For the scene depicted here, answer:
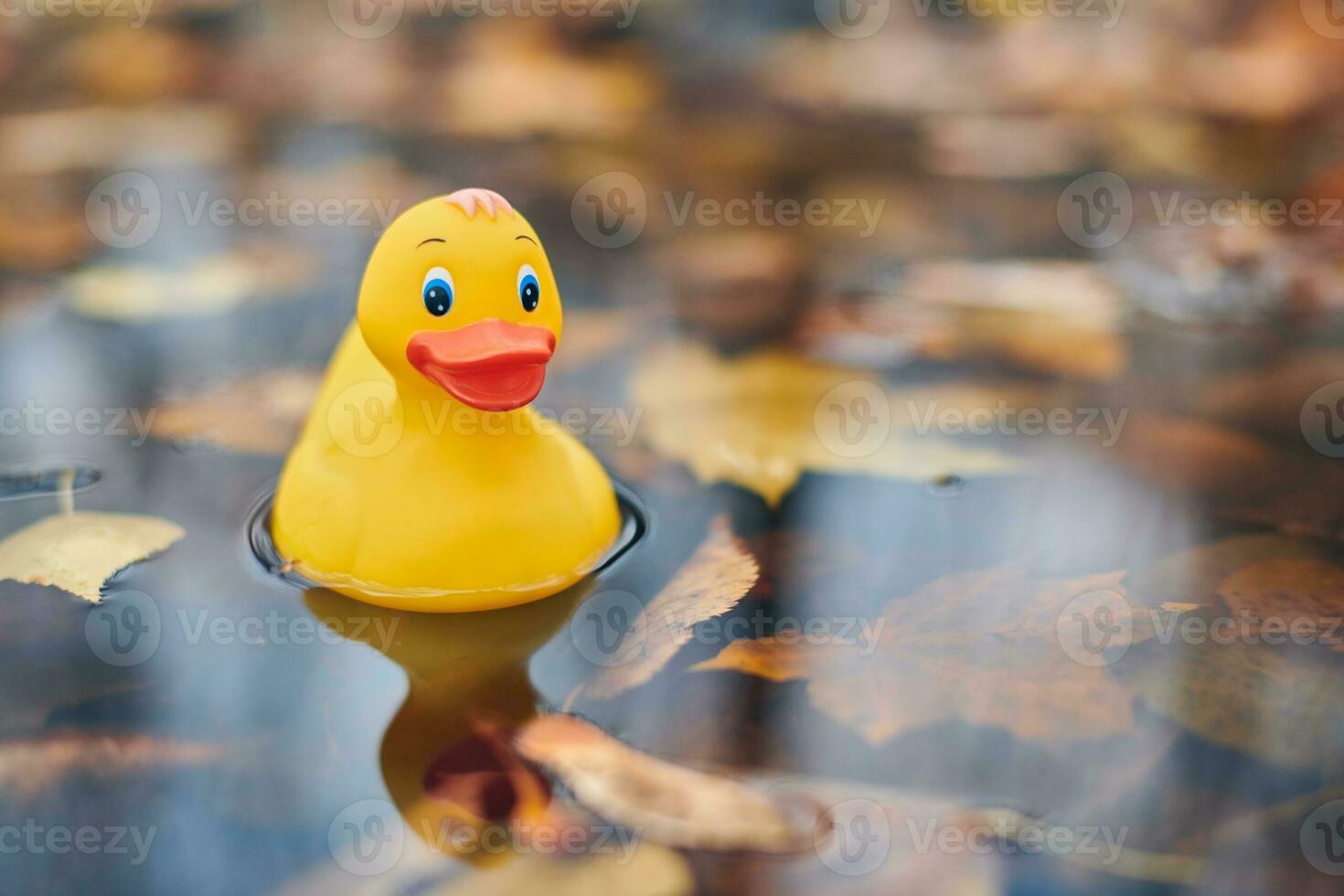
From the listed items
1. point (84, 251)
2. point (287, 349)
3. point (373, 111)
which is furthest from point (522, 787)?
point (373, 111)

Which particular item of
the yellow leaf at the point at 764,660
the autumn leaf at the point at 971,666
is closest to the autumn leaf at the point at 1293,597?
the autumn leaf at the point at 971,666

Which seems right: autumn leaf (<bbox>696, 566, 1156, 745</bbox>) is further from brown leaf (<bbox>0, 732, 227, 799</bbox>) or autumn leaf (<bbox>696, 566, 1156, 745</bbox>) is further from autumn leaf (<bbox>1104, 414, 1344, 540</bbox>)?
brown leaf (<bbox>0, 732, 227, 799</bbox>)

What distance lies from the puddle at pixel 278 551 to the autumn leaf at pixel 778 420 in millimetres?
123

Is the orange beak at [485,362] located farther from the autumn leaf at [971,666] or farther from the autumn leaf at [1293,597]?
the autumn leaf at [1293,597]

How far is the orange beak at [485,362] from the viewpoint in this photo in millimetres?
1470

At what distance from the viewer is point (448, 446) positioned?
158 cm

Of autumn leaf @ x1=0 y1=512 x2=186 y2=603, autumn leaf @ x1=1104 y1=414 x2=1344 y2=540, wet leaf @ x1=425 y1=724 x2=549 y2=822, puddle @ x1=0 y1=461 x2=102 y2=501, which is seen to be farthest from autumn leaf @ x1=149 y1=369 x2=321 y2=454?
autumn leaf @ x1=1104 y1=414 x2=1344 y2=540

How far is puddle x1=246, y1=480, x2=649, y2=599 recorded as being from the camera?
5.37ft

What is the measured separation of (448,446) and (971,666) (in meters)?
0.62

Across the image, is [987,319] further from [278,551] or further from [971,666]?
[278,551]

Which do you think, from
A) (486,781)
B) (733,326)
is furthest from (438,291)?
(733,326)

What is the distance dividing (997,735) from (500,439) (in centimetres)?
63

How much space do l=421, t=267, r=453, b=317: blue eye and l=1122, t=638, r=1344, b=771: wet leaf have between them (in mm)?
818

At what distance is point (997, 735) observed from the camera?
1381 millimetres
